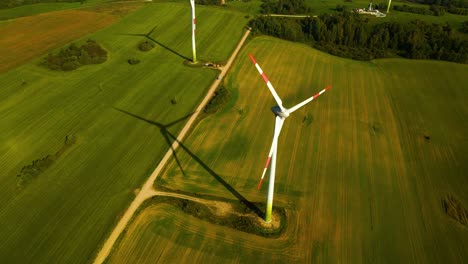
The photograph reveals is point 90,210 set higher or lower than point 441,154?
lower

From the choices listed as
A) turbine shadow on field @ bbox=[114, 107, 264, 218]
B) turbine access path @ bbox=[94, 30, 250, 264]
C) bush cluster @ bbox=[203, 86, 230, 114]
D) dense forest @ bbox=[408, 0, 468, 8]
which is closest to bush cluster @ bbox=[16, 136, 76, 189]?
turbine shadow on field @ bbox=[114, 107, 264, 218]

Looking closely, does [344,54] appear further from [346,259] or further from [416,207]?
[346,259]

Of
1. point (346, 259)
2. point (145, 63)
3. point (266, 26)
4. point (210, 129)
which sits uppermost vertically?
point (266, 26)

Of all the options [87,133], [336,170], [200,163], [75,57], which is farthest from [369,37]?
[75,57]

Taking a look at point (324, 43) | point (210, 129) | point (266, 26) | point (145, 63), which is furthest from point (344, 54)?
point (145, 63)

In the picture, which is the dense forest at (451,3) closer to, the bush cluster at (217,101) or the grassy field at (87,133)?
the grassy field at (87,133)

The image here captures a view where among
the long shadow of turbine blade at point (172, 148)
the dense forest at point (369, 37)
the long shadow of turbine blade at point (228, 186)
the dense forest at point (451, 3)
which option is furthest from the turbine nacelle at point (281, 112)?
the dense forest at point (451, 3)

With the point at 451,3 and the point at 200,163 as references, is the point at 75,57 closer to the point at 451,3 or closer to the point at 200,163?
the point at 200,163
